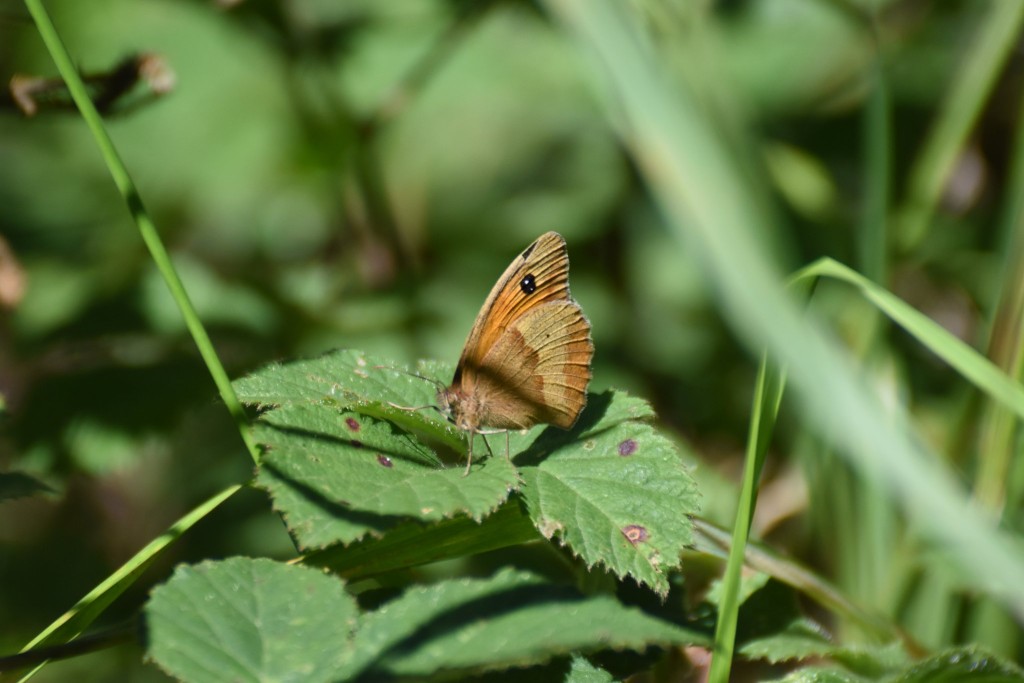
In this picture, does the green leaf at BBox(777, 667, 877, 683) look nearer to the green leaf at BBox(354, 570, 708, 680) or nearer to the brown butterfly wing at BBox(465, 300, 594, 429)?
the green leaf at BBox(354, 570, 708, 680)

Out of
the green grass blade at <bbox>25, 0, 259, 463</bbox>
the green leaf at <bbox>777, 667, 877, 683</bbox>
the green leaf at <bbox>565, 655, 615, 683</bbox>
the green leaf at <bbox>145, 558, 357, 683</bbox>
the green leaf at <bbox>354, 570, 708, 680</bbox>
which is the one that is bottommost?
the green leaf at <bbox>777, 667, 877, 683</bbox>

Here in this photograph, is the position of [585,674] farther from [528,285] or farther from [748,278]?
[528,285]

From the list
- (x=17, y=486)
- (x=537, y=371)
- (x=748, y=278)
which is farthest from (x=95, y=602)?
(x=748, y=278)

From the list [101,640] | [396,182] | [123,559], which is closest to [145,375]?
[123,559]

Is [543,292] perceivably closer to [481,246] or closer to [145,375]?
[145,375]

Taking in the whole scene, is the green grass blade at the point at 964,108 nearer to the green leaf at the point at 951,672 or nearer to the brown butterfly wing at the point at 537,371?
the brown butterfly wing at the point at 537,371

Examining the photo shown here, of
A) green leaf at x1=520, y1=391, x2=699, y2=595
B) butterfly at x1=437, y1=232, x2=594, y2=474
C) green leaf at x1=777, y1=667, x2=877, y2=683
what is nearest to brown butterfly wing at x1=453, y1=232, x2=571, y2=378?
butterfly at x1=437, y1=232, x2=594, y2=474
